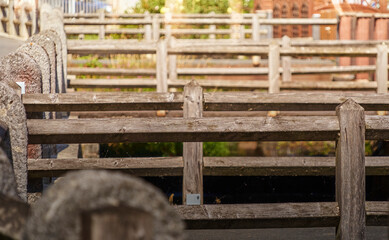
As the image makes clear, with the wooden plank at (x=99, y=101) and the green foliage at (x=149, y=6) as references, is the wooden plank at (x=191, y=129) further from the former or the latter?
the green foliage at (x=149, y=6)

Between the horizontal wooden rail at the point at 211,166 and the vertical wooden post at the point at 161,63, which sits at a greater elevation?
the vertical wooden post at the point at 161,63

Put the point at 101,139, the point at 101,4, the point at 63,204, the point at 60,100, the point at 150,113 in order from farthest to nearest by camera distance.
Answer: the point at 101,4 → the point at 150,113 → the point at 60,100 → the point at 101,139 → the point at 63,204

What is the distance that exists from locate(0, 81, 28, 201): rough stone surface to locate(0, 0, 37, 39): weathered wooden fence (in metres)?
18.7

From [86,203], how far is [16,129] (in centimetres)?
236

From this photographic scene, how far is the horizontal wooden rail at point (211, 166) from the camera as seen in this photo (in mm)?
4773

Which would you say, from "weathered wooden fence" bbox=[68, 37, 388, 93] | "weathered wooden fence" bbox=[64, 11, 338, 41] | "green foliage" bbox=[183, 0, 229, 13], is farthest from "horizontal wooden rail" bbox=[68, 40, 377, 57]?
"green foliage" bbox=[183, 0, 229, 13]

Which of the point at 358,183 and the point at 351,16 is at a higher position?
the point at 351,16

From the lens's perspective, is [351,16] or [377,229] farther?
[351,16]

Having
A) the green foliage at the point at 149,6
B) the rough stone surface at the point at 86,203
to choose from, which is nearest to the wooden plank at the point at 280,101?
the rough stone surface at the point at 86,203

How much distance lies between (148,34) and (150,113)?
23.6 ft

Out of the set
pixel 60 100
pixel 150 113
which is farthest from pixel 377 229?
pixel 150 113

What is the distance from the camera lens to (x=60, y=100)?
15.7ft

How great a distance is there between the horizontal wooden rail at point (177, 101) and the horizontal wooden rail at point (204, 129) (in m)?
0.63

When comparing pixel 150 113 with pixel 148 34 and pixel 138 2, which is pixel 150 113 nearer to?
pixel 148 34
